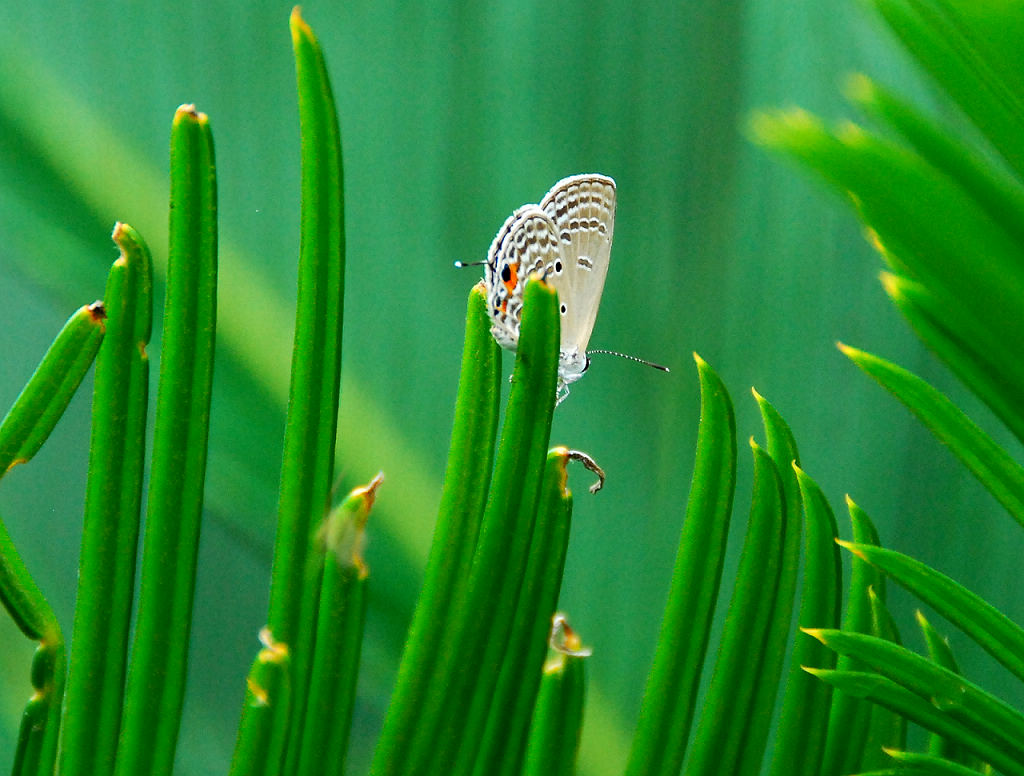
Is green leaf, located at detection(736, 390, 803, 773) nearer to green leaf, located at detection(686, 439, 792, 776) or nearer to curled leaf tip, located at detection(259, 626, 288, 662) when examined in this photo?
green leaf, located at detection(686, 439, 792, 776)

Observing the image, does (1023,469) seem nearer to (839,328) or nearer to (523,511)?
(523,511)

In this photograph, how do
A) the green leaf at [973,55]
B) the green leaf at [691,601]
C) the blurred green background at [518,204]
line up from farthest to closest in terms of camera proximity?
the blurred green background at [518,204] → the green leaf at [691,601] → the green leaf at [973,55]

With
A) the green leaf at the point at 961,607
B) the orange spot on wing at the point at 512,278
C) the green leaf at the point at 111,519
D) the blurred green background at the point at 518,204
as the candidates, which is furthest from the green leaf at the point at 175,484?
the blurred green background at the point at 518,204

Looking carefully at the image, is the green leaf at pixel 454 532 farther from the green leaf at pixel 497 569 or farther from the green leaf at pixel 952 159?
the green leaf at pixel 952 159

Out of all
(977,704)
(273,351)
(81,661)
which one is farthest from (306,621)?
(273,351)

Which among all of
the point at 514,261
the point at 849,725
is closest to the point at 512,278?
the point at 514,261

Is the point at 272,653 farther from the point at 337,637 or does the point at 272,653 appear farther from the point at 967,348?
the point at 967,348
